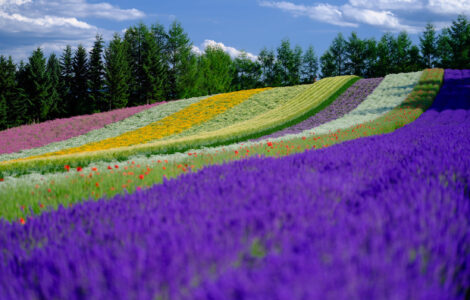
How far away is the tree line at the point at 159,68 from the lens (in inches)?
1972

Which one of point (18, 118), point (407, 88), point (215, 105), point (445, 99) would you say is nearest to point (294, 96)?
point (215, 105)

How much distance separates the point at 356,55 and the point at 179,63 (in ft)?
138

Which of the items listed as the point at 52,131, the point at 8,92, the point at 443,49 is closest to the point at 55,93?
the point at 8,92

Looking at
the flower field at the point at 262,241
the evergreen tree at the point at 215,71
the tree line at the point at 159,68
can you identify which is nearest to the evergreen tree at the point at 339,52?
the tree line at the point at 159,68

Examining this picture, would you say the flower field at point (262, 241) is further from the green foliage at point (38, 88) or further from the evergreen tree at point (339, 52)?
the evergreen tree at point (339, 52)

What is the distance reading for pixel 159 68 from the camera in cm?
5375

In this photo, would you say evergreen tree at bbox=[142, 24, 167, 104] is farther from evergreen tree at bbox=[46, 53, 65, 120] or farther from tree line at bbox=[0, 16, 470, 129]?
evergreen tree at bbox=[46, 53, 65, 120]

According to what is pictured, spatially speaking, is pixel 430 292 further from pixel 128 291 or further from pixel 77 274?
pixel 77 274

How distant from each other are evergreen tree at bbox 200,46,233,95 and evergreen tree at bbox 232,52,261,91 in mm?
2371

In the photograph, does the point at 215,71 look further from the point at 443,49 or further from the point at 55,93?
the point at 443,49

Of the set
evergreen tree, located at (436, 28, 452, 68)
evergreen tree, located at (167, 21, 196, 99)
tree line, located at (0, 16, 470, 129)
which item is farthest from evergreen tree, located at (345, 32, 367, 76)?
evergreen tree, located at (167, 21, 196, 99)

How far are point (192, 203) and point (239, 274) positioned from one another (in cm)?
134

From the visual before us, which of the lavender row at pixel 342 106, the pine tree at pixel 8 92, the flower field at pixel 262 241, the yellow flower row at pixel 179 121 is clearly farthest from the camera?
the pine tree at pixel 8 92

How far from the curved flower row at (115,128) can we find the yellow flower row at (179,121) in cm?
153
